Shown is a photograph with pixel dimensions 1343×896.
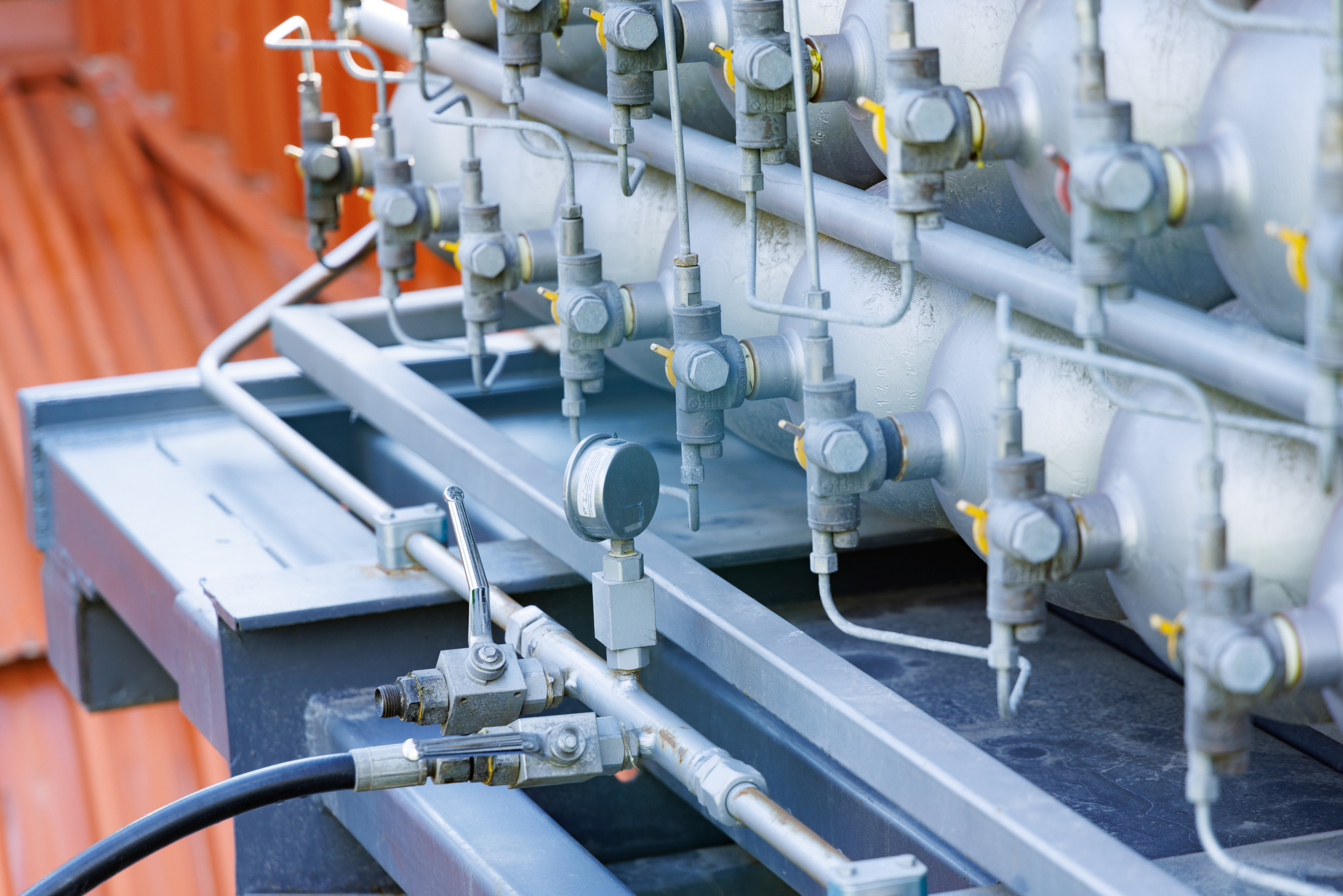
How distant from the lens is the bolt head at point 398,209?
1.71m

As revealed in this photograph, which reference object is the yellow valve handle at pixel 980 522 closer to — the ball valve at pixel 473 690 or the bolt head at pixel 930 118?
the bolt head at pixel 930 118

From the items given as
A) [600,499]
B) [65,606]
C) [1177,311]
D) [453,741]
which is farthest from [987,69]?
[65,606]

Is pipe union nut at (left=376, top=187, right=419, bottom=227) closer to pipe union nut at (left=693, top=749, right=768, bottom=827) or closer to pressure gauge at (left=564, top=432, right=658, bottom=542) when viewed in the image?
pressure gauge at (left=564, top=432, right=658, bottom=542)

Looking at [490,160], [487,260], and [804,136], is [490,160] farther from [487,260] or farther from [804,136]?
[804,136]

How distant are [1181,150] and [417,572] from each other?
2.74 feet

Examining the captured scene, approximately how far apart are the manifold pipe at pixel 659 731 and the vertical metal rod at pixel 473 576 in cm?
7

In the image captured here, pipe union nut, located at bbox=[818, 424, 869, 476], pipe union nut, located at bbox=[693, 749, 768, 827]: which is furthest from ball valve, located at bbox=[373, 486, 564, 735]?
pipe union nut, located at bbox=[818, 424, 869, 476]

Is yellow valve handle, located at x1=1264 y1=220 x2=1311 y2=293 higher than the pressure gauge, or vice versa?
yellow valve handle, located at x1=1264 y1=220 x2=1311 y2=293

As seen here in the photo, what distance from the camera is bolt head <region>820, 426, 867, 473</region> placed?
1.05m

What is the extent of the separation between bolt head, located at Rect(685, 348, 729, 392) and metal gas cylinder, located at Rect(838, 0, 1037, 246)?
174mm

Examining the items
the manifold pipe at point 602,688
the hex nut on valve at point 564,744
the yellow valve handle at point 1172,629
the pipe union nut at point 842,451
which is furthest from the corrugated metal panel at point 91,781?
the yellow valve handle at point 1172,629

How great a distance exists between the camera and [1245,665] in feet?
2.51

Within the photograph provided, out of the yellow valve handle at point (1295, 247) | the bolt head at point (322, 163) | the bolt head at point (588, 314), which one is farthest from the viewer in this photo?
the bolt head at point (322, 163)

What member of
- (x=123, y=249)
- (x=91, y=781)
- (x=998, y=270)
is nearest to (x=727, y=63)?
(x=998, y=270)
